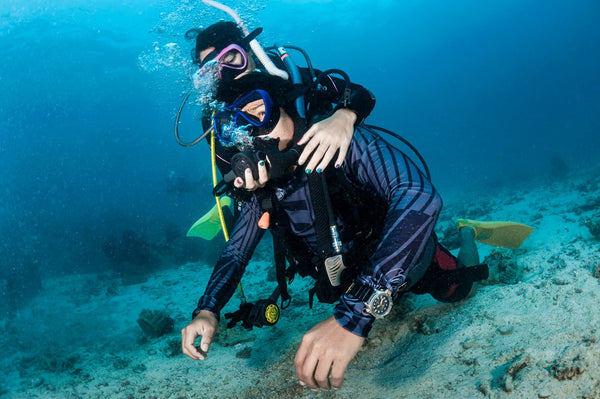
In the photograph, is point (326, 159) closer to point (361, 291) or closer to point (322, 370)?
point (361, 291)

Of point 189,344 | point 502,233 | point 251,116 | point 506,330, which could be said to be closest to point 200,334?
point 189,344

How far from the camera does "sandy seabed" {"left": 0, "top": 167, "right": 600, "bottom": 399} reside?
1.80 metres

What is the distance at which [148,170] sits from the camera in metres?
87.2

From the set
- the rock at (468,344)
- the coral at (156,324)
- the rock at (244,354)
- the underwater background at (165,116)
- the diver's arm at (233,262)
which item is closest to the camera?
the rock at (468,344)

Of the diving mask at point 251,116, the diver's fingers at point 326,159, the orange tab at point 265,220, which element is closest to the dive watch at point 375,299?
the diver's fingers at point 326,159

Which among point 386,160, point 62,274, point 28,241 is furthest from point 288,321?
point 28,241

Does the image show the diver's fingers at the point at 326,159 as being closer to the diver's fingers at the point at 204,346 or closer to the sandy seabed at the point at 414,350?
the diver's fingers at the point at 204,346

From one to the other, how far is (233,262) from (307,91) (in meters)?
1.72

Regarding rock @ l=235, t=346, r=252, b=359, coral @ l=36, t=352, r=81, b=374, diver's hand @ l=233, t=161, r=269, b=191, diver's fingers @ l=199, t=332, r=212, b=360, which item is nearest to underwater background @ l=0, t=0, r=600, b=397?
coral @ l=36, t=352, r=81, b=374

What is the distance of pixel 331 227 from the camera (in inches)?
86.8

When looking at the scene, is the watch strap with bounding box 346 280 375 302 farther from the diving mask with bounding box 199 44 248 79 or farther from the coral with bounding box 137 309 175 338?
the coral with bounding box 137 309 175 338

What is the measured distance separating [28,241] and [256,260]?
2011 centimetres

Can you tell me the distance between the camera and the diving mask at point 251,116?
7.77 ft

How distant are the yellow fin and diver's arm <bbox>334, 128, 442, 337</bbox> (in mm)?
3437
